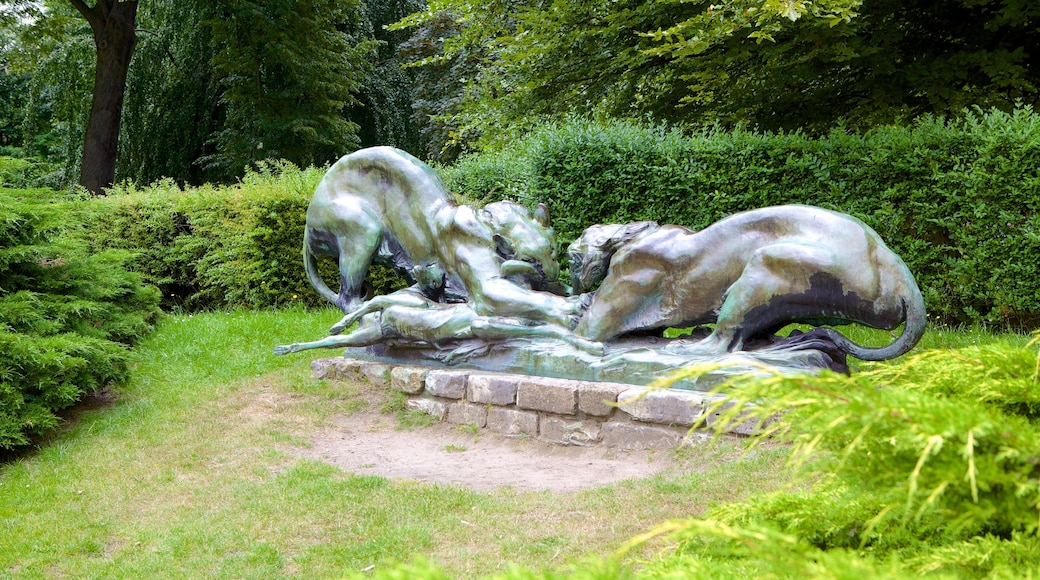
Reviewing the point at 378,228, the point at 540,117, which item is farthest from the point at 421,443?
the point at 540,117

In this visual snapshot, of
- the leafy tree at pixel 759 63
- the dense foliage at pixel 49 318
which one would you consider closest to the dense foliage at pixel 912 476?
the dense foliage at pixel 49 318

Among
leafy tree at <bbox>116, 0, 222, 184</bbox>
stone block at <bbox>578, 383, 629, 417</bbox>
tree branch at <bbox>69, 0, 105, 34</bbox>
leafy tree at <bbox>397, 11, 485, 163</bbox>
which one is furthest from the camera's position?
leafy tree at <bbox>397, 11, 485, 163</bbox>

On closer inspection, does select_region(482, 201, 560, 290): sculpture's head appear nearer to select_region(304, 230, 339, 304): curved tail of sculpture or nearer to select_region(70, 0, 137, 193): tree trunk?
select_region(304, 230, 339, 304): curved tail of sculpture

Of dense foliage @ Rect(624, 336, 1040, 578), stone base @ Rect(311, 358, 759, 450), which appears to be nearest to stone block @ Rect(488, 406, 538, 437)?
stone base @ Rect(311, 358, 759, 450)

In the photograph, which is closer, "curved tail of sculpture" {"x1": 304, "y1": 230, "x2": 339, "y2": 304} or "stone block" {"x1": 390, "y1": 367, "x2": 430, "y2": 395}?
"stone block" {"x1": 390, "y1": 367, "x2": 430, "y2": 395}

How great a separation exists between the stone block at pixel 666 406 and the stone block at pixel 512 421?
70 cm

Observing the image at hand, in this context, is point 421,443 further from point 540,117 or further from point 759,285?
point 540,117

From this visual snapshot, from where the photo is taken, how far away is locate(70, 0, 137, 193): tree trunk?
1520cm

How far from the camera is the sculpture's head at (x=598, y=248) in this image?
218 inches

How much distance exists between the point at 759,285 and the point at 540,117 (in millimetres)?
6088

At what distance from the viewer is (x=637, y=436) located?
203 inches

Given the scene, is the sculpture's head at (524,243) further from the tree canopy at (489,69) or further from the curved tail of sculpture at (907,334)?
the curved tail of sculpture at (907,334)

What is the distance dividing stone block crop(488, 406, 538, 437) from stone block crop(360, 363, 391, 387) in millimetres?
1051

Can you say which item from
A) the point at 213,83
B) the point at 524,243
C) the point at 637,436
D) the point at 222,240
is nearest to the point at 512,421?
the point at 637,436
